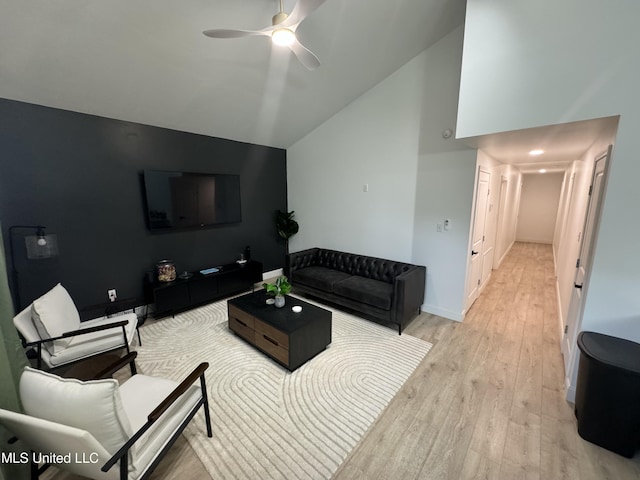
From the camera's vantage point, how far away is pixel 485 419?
202 cm

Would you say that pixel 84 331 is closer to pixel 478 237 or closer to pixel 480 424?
pixel 480 424

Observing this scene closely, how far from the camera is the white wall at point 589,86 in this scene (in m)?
1.84

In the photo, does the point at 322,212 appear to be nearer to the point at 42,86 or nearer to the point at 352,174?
the point at 352,174

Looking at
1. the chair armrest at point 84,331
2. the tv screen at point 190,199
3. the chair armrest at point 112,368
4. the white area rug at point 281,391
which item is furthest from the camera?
the tv screen at point 190,199

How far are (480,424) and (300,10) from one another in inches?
128

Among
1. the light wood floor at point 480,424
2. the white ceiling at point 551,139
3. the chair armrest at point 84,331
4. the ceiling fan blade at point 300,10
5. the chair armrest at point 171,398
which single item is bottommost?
the light wood floor at point 480,424

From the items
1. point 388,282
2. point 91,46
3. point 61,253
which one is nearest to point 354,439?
point 388,282

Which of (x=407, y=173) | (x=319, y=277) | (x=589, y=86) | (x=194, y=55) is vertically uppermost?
(x=194, y=55)

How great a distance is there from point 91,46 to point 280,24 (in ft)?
5.86

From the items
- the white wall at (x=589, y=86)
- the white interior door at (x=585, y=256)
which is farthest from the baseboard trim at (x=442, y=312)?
the white wall at (x=589, y=86)

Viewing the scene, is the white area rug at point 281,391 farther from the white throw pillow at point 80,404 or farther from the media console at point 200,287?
the white throw pillow at point 80,404

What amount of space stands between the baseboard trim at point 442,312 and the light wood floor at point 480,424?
22 centimetres

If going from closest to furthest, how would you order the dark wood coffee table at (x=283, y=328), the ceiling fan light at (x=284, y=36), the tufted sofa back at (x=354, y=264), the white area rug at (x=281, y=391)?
the white area rug at (x=281, y=391) < the ceiling fan light at (x=284, y=36) < the dark wood coffee table at (x=283, y=328) < the tufted sofa back at (x=354, y=264)

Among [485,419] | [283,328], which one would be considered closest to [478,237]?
[485,419]
